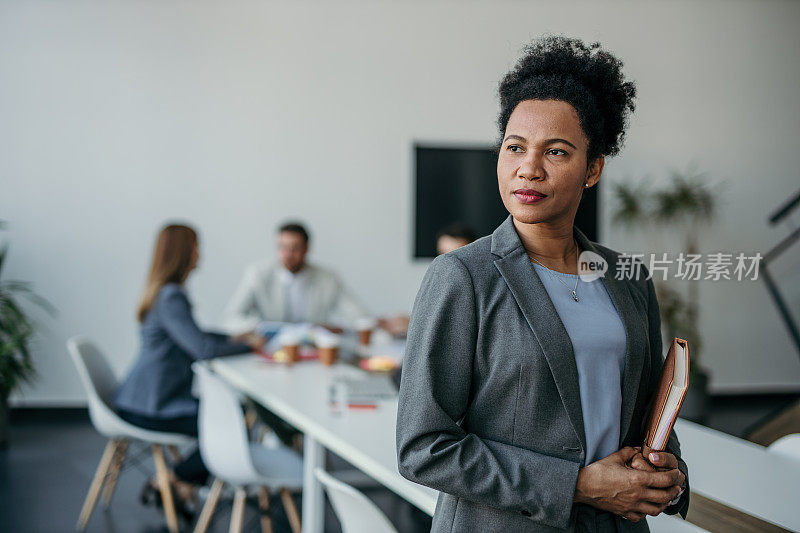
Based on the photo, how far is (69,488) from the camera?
3682 mm

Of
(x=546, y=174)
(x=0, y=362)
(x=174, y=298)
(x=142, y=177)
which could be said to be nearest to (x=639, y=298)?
(x=546, y=174)

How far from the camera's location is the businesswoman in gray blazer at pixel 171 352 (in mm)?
3191

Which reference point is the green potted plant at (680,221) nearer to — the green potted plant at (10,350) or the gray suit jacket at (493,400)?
the green potted plant at (10,350)

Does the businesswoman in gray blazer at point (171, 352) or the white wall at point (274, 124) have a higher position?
the white wall at point (274, 124)

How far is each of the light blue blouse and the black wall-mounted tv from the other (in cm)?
442

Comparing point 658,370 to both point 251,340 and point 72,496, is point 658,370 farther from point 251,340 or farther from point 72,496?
point 72,496

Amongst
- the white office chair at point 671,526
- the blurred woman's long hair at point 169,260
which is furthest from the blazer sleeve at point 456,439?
the blurred woman's long hair at point 169,260

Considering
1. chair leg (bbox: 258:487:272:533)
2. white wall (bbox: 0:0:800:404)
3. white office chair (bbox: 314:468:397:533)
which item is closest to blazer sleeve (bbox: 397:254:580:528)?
white office chair (bbox: 314:468:397:533)

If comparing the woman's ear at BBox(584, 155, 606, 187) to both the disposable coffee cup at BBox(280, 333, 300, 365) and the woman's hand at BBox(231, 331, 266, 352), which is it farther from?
the woman's hand at BBox(231, 331, 266, 352)

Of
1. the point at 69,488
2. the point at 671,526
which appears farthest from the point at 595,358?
the point at 69,488

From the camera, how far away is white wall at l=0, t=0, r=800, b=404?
4.99m

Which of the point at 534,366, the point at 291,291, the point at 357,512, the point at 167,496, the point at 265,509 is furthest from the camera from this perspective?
the point at 291,291

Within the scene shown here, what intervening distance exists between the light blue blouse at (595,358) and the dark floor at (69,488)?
2.32m

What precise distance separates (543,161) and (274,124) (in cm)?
448
